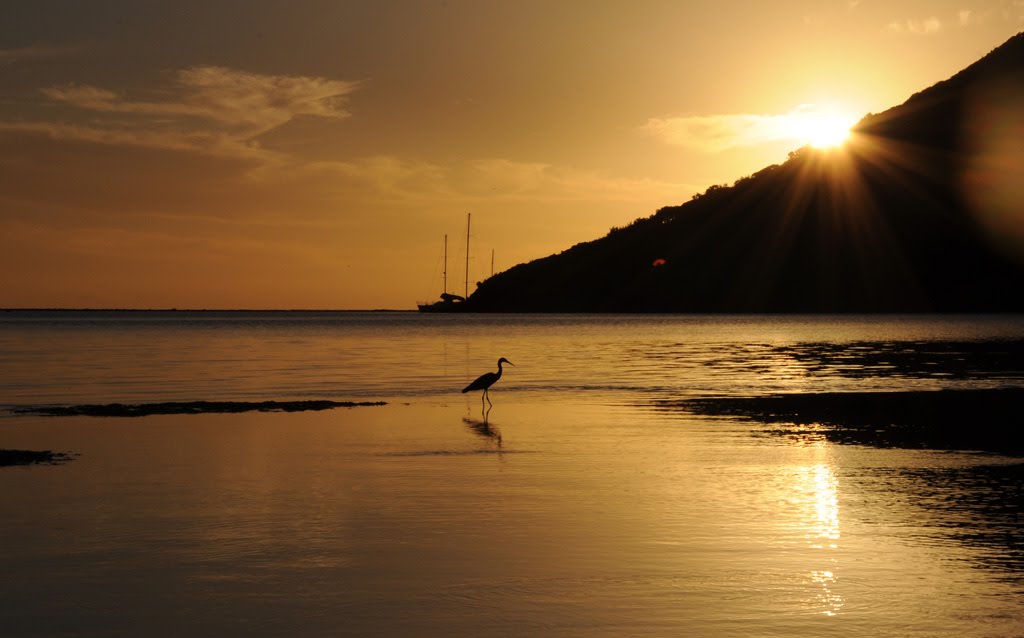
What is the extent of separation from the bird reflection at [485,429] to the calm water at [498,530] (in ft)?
0.76

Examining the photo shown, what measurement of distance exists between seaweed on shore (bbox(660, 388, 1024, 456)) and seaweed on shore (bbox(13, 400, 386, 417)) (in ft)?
34.5

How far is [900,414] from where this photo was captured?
98.7 feet

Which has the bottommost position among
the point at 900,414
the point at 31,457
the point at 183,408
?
the point at 31,457

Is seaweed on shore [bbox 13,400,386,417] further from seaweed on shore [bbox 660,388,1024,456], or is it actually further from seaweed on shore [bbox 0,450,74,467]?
seaweed on shore [bbox 660,388,1024,456]

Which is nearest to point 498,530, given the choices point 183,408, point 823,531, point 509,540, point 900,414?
point 509,540

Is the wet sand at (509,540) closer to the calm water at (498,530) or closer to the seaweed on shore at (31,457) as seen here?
the calm water at (498,530)

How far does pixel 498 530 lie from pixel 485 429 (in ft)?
40.4

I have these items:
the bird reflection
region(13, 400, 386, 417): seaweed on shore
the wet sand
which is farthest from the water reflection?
region(13, 400, 386, 417): seaweed on shore

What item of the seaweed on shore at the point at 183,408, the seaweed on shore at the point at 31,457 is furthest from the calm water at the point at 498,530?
the seaweed on shore at the point at 183,408

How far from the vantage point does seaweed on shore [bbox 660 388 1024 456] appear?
2394cm

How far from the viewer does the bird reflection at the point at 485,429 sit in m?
24.7

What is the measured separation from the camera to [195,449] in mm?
22859

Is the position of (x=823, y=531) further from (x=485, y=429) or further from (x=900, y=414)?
(x=900, y=414)

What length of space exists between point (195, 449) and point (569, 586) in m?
13.4
